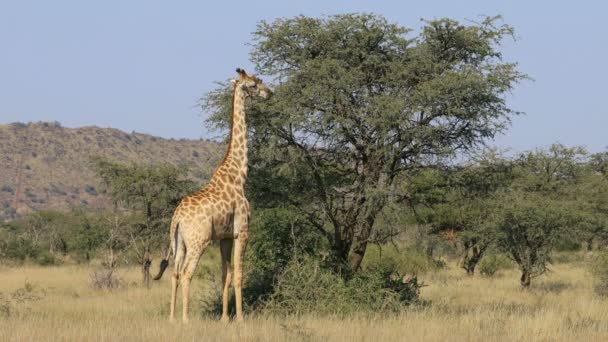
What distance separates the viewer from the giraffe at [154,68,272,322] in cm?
1194

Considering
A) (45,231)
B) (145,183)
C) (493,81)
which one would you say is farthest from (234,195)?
A: (45,231)

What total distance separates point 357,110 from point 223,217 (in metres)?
3.10

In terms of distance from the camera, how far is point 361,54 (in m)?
14.7

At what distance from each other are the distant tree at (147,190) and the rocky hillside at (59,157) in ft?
152

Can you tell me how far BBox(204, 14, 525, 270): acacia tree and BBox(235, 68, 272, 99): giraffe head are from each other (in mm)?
544

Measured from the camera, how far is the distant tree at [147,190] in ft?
77.5

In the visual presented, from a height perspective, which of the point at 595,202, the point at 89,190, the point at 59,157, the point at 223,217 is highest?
the point at 59,157

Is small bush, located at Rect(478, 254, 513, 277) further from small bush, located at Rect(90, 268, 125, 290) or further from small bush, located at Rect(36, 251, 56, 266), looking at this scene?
small bush, located at Rect(36, 251, 56, 266)

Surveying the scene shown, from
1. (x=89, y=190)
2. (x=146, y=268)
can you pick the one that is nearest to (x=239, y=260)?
(x=146, y=268)

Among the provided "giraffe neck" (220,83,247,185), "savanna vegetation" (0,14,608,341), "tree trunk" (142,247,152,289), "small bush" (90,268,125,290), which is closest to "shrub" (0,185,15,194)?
"tree trunk" (142,247,152,289)

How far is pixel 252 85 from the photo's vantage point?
43.8ft

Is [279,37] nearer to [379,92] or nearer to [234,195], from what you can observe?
[379,92]

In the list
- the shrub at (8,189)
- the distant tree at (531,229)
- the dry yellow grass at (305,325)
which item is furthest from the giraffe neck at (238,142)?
the shrub at (8,189)

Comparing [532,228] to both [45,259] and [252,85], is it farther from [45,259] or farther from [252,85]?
[45,259]
